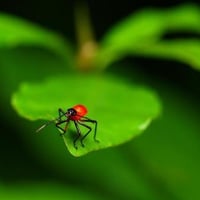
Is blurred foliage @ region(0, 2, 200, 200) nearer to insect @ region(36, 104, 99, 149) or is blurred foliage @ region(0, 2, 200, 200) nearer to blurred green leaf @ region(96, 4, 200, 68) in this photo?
blurred green leaf @ region(96, 4, 200, 68)

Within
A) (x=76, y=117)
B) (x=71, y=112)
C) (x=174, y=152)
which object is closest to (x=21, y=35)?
(x=71, y=112)

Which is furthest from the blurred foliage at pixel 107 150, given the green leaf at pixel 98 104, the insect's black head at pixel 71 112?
the insect's black head at pixel 71 112

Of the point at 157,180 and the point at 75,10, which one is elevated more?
the point at 75,10

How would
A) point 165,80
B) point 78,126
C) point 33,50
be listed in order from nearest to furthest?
point 78,126, point 33,50, point 165,80

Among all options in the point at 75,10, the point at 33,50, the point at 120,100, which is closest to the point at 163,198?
the point at 120,100

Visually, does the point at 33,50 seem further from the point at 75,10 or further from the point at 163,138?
the point at 75,10

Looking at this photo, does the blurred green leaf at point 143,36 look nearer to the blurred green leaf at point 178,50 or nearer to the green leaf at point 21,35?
the blurred green leaf at point 178,50

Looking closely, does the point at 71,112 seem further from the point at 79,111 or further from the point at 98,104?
the point at 98,104
